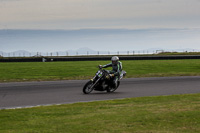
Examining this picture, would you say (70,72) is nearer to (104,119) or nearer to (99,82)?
(99,82)

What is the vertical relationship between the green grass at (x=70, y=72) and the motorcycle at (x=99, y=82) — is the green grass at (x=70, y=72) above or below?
below

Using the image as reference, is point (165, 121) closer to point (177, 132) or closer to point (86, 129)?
point (177, 132)

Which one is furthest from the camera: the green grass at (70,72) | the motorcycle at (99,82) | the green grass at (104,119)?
the green grass at (70,72)

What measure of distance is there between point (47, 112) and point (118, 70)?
21.0ft

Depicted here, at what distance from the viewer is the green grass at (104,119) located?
7.44 meters

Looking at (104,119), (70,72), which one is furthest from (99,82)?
(70,72)

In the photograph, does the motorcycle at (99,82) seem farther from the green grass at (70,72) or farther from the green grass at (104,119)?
the green grass at (70,72)

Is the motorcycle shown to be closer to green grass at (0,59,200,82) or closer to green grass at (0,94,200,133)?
green grass at (0,94,200,133)

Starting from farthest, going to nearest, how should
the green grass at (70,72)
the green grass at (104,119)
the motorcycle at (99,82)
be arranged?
the green grass at (70,72), the motorcycle at (99,82), the green grass at (104,119)

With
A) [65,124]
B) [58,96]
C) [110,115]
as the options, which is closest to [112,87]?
[58,96]

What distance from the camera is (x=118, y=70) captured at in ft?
52.1

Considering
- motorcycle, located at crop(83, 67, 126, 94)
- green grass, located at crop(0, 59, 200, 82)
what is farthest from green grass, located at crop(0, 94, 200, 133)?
green grass, located at crop(0, 59, 200, 82)

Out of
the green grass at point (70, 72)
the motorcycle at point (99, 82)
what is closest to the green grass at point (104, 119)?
the motorcycle at point (99, 82)

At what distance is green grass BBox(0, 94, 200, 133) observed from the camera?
24.4 feet
